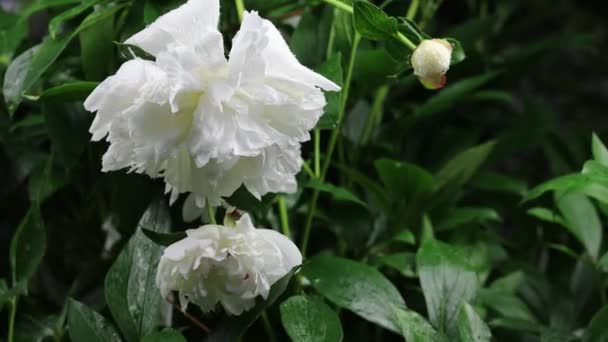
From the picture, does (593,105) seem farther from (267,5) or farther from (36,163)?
(36,163)

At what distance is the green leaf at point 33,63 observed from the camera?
625mm

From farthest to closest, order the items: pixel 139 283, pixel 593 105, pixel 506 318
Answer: pixel 593 105
pixel 506 318
pixel 139 283

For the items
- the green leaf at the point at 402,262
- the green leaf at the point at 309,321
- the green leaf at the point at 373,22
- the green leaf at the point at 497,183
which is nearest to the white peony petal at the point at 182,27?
the green leaf at the point at 373,22

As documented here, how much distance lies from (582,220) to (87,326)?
47cm

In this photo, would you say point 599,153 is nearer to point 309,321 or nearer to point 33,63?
point 309,321

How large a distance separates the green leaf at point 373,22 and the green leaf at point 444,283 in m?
0.21

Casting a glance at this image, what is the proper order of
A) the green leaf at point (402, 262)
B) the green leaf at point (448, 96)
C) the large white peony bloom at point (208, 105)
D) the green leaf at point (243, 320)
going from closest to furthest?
the large white peony bloom at point (208, 105) → the green leaf at point (243, 320) → the green leaf at point (402, 262) → the green leaf at point (448, 96)

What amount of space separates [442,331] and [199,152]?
289mm

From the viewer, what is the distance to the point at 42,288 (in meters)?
0.84

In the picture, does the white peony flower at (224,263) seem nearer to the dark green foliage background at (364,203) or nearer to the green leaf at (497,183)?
the dark green foliage background at (364,203)

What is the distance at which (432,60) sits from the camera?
20.8 inches

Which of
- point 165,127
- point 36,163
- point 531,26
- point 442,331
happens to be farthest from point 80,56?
point 531,26

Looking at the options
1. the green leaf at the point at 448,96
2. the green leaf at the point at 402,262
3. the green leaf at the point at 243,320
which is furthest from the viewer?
the green leaf at the point at 448,96

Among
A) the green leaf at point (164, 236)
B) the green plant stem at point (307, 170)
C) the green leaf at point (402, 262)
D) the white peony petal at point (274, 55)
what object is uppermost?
the white peony petal at point (274, 55)
